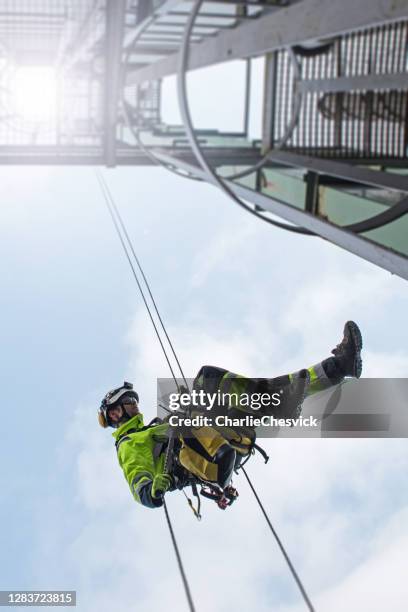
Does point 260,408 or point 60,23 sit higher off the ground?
point 60,23

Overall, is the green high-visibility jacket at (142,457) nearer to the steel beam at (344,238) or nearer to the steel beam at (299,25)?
the steel beam at (344,238)

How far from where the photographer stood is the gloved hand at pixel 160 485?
493 cm

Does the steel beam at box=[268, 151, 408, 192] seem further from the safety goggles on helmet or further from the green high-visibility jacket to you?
the safety goggles on helmet

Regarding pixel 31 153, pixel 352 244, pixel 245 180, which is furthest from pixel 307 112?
pixel 352 244

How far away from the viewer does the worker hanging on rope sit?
4.61 metres

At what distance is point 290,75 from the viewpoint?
744 cm

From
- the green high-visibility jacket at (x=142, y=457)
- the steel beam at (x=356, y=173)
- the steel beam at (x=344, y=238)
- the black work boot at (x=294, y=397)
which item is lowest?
the green high-visibility jacket at (x=142, y=457)

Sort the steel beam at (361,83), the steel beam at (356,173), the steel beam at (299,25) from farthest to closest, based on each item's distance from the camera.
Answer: the steel beam at (361,83)
the steel beam at (356,173)
the steel beam at (299,25)

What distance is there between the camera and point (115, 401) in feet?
20.5

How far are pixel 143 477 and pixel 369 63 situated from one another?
5.10m

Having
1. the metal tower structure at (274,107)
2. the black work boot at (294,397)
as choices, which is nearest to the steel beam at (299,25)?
the metal tower structure at (274,107)

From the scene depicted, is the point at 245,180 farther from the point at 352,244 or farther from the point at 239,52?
the point at 352,244

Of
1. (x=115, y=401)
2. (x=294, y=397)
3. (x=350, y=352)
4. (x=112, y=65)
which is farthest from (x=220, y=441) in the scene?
(x=112, y=65)

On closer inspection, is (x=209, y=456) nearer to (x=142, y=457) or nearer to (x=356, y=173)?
(x=142, y=457)
